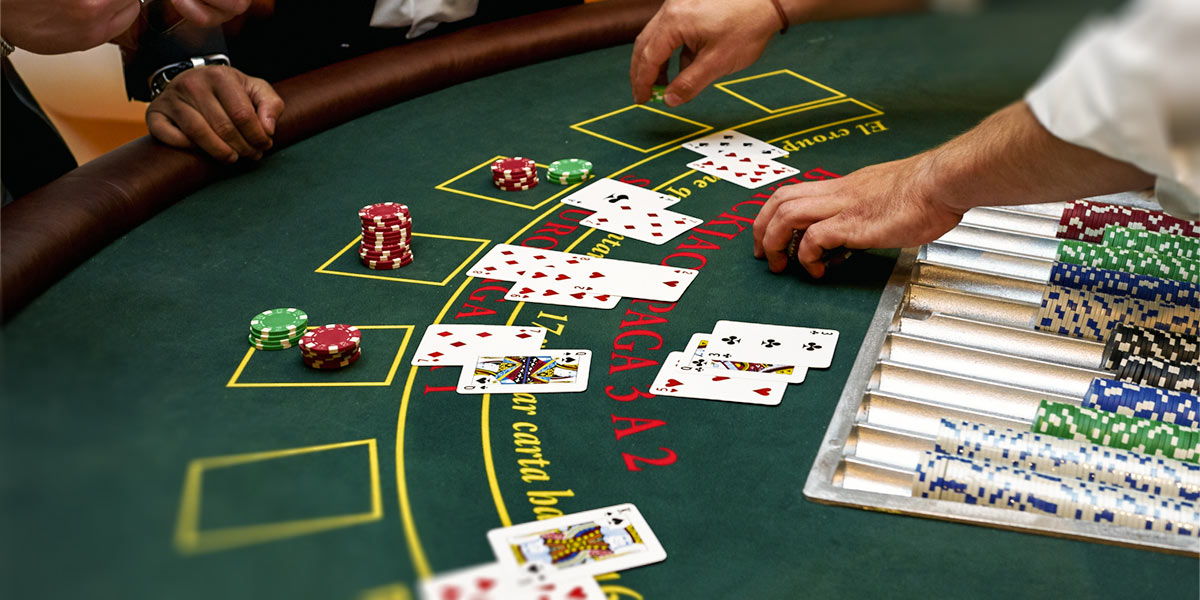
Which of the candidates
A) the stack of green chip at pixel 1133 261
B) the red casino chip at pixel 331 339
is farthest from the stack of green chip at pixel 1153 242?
the red casino chip at pixel 331 339

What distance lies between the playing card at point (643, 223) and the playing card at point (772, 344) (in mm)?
484

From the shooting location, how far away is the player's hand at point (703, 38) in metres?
3.04

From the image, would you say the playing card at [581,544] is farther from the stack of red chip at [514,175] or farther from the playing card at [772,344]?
the stack of red chip at [514,175]

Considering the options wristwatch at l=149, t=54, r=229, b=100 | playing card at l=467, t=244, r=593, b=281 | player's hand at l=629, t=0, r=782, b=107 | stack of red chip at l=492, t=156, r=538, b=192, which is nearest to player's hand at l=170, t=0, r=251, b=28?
wristwatch at l=149, t=54, r=229, b=100

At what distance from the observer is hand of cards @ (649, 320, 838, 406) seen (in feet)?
6.10

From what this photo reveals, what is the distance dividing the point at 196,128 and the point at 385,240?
0.71 metres

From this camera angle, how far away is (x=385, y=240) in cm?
232

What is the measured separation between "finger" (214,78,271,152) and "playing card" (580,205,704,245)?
3.04 ft

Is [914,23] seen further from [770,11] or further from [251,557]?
[770,11]

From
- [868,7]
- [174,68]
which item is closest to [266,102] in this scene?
[174,68]

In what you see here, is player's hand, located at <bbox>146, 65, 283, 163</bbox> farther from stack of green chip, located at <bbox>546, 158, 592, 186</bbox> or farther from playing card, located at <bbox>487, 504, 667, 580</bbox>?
playing card, located at <bbox>487, 504, 667, 580</bbox>

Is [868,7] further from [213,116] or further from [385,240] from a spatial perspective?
[213,116]

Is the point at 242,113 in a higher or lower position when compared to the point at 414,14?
lower

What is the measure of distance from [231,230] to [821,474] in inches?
62.4
